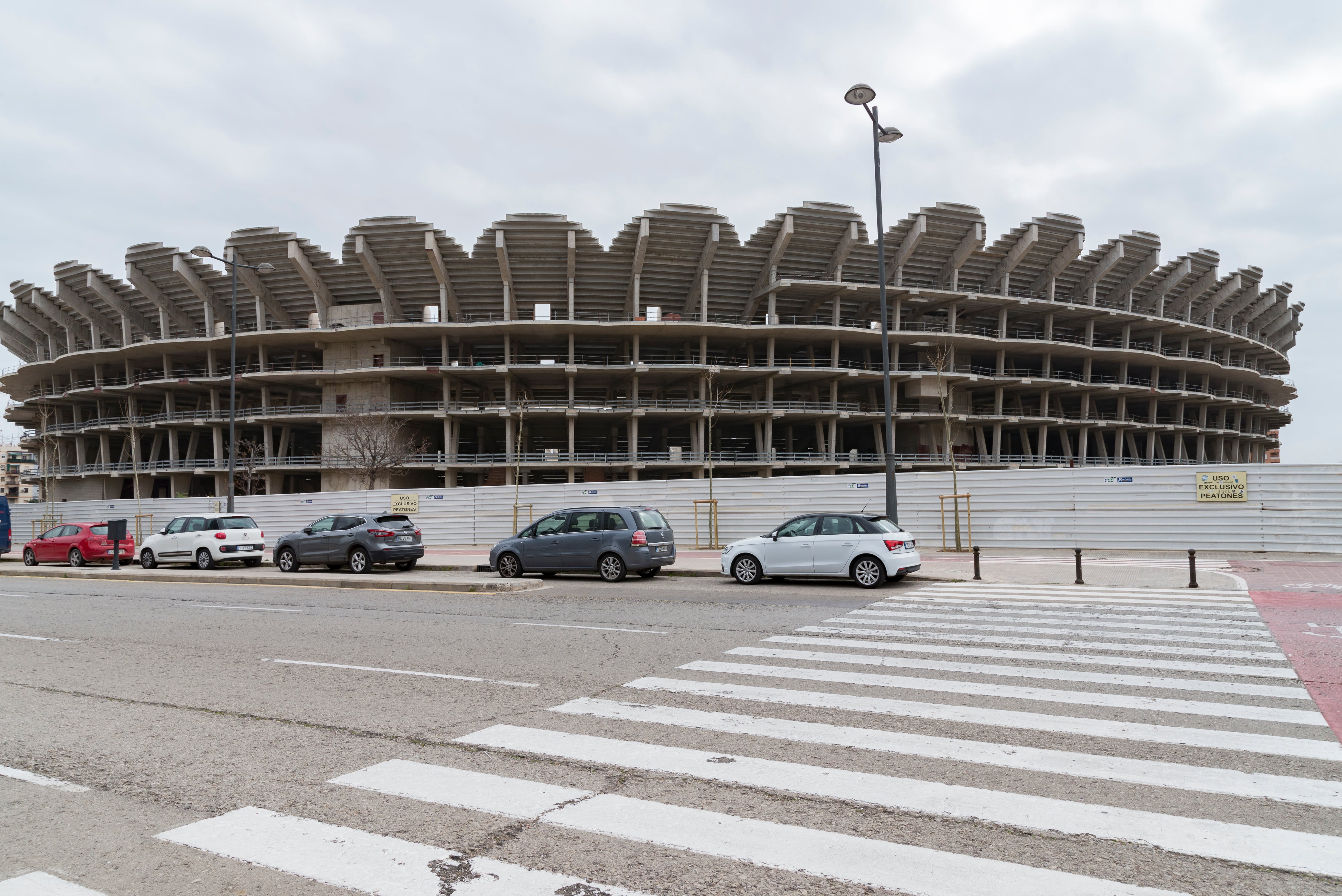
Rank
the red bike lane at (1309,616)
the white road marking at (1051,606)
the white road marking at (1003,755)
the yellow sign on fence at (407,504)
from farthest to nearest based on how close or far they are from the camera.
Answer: the yellow sign on fence at (407,504) → the white road marking at (1051,606) → the red bike lane at (1309,616) → the white road marking at (1003,755)

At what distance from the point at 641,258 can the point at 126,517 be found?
3026cm

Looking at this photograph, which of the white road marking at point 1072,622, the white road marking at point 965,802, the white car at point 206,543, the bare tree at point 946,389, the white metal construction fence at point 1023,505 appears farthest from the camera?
the bare tree at point 946,389

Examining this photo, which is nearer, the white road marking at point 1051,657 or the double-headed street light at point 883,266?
the white road marking at point 1051,657

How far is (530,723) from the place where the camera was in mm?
5594

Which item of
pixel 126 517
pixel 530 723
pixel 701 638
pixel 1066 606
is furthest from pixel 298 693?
pixel 126 517

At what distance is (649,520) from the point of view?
16.5 metres

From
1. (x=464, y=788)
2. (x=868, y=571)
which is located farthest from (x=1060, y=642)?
(x=464, y=788)

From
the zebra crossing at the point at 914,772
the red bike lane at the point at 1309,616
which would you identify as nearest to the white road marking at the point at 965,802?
the zebra crossing at the point at 914,772

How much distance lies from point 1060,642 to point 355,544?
52.6ft

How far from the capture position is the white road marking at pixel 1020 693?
18.9ft

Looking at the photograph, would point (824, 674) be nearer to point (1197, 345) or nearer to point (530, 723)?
point (530, 723)

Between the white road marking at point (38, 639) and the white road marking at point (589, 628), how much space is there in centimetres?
539

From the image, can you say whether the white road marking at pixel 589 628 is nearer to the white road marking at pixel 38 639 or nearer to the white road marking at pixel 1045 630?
the white road marking at pixel 1045 630

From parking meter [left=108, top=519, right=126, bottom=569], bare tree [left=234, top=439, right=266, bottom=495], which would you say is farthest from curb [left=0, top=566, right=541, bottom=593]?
bare tree [left=234, top=439, right=266, bottom=495]
